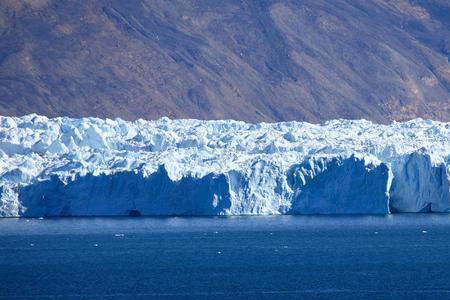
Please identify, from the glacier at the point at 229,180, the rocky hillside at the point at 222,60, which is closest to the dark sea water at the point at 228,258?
the glacier at the point at 229,180

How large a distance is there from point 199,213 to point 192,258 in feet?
31.5

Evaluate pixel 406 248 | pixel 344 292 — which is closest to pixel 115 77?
pixel 406 248

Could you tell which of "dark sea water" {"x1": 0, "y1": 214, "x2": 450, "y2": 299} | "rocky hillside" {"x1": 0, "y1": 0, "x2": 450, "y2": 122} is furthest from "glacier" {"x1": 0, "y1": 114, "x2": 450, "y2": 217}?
"rocky hillside" {"x1": 0, "y1": 0, "x2": 450, "y2": 122}

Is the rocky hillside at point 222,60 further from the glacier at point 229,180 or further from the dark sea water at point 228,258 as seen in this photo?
the dark sea water at point 228,258

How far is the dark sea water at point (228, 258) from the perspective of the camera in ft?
123

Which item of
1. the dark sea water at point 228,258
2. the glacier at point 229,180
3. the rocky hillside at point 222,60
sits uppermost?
the rocky hillside at point 222,60

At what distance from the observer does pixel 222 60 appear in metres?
116

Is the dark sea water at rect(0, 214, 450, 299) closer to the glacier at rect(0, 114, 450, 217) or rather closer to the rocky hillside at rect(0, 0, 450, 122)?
the glacier at rect(0, 114, 450, 217)

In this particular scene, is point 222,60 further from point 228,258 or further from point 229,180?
point 228,258

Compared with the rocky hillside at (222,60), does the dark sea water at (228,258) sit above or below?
below

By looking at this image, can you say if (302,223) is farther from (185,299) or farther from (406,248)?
(185,299)

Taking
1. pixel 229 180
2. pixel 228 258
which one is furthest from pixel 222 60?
pixel 228 258

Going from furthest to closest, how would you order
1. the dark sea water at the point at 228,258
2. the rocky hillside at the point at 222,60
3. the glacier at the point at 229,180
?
the rocky hillside at the point at 222,60
the glacier at the point at 229,180
the dark sea water at the point at 228,258

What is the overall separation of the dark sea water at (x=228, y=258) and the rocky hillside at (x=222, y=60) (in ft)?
152
